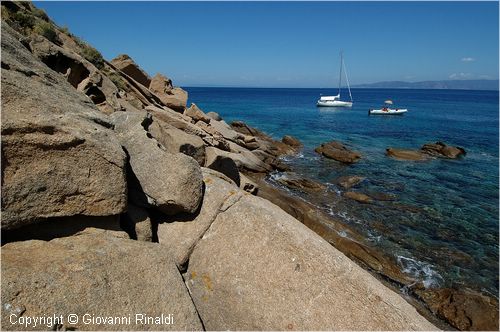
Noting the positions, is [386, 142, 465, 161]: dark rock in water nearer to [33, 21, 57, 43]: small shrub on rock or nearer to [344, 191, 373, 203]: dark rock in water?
[344, 191, 373, 203]: dark rock in water

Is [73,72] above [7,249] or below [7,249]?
above

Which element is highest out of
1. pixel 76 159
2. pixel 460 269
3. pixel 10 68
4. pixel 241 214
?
pixel 10 68

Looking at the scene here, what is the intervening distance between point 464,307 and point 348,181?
14.1m

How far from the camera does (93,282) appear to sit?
15.6 feet

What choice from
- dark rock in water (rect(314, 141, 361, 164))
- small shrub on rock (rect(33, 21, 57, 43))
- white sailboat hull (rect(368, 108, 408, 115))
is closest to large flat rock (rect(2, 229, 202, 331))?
small shrub on rock (rect(33, 21, 57, 43))

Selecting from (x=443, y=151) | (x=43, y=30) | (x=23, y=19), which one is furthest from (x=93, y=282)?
(x=443, y=151)

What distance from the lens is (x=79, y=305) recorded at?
4.48 meters

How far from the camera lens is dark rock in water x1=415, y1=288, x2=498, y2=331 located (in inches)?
443

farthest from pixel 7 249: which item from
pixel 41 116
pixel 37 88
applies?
pixel 37 88

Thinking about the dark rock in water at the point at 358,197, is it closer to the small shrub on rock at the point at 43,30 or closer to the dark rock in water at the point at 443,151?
the small shrub on rock at the point at 43,30

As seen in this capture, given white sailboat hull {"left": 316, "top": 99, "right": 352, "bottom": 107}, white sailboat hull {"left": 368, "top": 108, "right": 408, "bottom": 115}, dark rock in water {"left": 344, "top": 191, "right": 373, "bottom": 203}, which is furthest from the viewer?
white sailboat hull {"left": 316, "top": 99, "right": 352, "bottom": 107}

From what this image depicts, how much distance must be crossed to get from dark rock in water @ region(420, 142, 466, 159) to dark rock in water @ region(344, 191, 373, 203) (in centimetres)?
2070

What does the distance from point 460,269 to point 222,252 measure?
1247 cm

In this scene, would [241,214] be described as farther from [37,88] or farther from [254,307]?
[37,88]
